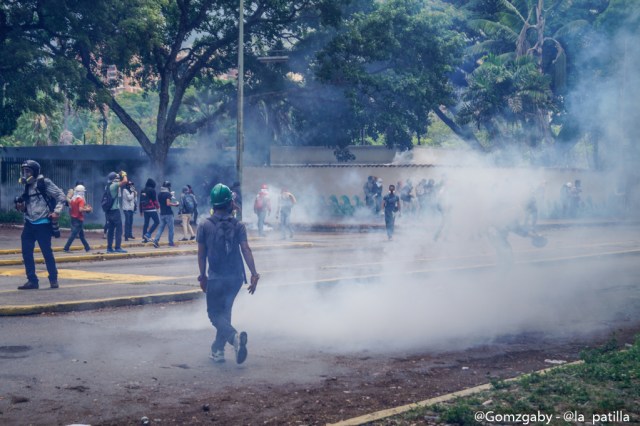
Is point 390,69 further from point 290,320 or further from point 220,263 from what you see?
point 220,263

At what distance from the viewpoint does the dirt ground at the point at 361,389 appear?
5621mm

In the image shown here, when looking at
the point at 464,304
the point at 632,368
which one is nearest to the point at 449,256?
the point at 464,304

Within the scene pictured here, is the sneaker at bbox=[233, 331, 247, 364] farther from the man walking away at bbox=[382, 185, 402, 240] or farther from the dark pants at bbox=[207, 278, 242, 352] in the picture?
the man walking away at bbox=[382, 185, 402, 240]

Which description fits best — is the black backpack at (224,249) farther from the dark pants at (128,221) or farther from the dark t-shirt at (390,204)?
the dark t-shirt at (390,204)

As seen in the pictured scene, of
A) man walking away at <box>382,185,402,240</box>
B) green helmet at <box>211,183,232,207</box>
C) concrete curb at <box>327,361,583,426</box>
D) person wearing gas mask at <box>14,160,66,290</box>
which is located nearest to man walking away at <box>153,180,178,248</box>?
man walking away at <box>382,185,402,240</box>

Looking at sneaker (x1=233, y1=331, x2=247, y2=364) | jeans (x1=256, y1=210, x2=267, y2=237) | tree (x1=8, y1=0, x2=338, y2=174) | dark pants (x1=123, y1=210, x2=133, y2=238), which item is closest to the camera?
sneaker (x1=233, y1=331, x2=247, y2=364)

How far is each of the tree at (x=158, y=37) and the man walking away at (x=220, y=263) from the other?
21372mm

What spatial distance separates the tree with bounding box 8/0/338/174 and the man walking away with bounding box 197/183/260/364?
2137 cm

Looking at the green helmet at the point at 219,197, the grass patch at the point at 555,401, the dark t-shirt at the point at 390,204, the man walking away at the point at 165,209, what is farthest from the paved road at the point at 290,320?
the dark t-shirt at the point at 390,204

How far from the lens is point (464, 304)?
11.0m

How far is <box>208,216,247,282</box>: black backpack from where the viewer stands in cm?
734

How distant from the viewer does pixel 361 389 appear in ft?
21.0

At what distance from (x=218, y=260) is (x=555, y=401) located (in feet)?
10.6

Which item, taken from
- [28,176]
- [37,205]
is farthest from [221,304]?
[28,176]
